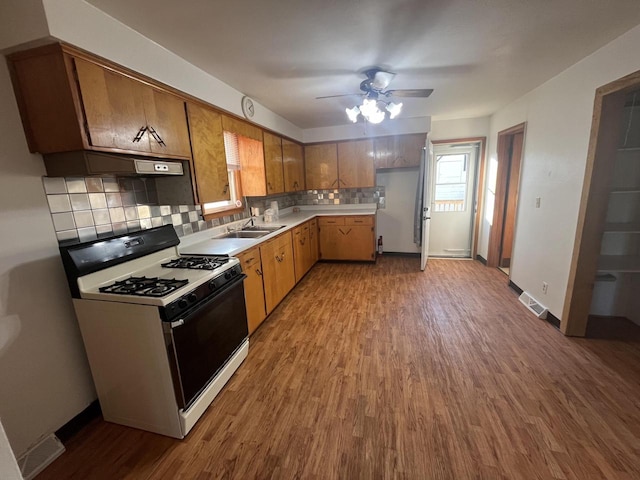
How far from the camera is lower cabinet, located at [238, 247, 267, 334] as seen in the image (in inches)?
95.0

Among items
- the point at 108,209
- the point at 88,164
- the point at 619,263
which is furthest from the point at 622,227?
the point at 108,209

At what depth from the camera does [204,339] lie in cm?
170

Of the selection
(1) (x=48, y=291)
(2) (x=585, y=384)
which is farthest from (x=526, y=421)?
(1) (x=48, y=291)

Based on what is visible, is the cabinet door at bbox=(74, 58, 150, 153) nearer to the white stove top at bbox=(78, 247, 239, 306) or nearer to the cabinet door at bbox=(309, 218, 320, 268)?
the white stove top at bbox=(78, 247, 239, 306)

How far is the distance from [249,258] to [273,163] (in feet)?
5.33

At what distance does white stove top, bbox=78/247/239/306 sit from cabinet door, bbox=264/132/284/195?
1612mm

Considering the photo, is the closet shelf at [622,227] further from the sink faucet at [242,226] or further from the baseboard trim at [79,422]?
the baseboard trim at [79,422]

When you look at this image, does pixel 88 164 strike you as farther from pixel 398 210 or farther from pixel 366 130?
pixel 398 210

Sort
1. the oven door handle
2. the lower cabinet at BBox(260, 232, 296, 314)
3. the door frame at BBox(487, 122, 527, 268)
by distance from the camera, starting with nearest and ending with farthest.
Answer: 1. the oven door handle
2. the lower cabinet at BBox(260, 232, 296, 314)
3. the door frame at BBox(487, 122, 527, 268)

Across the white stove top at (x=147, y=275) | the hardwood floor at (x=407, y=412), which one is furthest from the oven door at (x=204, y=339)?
the hardwood floor at (x=407, y=412)

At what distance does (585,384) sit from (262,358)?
238 centimetres

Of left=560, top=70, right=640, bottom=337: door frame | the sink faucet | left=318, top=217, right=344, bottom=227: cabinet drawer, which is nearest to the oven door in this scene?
the sink faucet

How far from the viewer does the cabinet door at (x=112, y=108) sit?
1.41 m

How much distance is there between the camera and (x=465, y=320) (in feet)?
8.95
